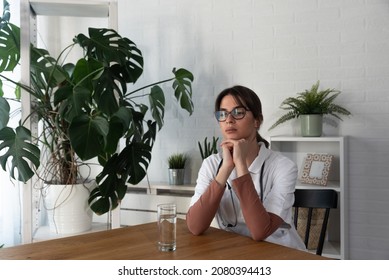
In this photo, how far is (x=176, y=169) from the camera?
341cm

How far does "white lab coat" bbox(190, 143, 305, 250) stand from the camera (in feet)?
5.43

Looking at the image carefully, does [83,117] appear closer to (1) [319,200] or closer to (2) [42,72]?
(2) [42,72]

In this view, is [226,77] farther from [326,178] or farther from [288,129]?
[326,178]

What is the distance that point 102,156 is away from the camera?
2.62m

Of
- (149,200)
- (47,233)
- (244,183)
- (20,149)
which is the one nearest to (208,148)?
(149,200)

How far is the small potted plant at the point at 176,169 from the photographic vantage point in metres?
3.41

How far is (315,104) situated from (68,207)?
1748 millimetres

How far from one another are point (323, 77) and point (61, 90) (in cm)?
187

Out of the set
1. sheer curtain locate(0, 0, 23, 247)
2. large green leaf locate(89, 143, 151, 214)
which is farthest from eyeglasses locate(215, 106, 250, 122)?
sheer curtain locate(0, 0, 23, 247)

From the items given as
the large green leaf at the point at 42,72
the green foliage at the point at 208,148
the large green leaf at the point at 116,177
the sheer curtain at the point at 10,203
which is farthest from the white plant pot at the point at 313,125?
the sheer curtain at the point at 10,203

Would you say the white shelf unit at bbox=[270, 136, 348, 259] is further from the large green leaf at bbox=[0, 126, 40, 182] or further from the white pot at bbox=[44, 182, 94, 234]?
the large green leaf at bbox=[0, 126, 40, 182]

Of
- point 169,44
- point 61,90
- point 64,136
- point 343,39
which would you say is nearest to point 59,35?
point 169,44

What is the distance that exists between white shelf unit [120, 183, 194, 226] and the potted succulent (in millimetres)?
983

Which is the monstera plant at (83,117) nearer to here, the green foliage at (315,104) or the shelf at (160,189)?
the shelf at (160,189)
